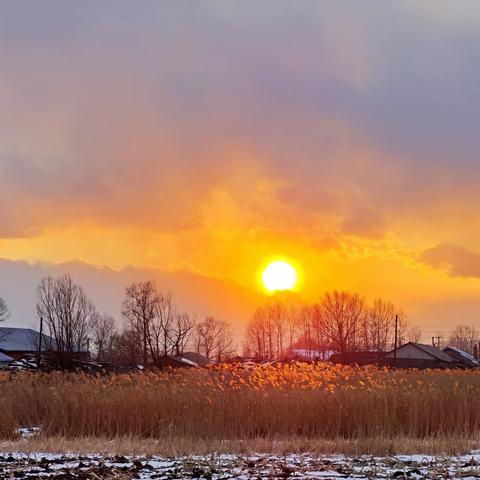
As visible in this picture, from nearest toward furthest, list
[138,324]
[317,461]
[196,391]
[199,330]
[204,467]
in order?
[204,467] < [317,461] < [196,391] < [138,324] < [199,330]

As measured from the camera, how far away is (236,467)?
888cm

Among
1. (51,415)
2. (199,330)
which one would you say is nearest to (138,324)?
(199,330)

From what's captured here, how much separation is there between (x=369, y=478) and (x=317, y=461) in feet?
5.63

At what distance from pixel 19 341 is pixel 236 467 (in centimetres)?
7432

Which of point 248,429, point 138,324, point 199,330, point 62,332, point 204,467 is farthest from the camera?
point 199,330

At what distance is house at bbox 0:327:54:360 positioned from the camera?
241 feet

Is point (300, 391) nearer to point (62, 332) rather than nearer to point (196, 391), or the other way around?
point (196, 391)

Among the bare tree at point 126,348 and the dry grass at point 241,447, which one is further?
the bare tree at point 126,348

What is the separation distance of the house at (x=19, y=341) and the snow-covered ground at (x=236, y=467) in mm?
64431

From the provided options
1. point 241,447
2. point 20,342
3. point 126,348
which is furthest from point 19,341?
point 241,447

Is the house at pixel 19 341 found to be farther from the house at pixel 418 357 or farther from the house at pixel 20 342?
the house at pixel 418 357

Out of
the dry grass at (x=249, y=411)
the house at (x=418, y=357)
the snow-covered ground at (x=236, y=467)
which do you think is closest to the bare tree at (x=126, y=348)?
the house at (x=418, y=357)

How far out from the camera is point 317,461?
31.4 feet

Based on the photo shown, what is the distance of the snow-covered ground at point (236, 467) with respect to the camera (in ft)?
26.7
